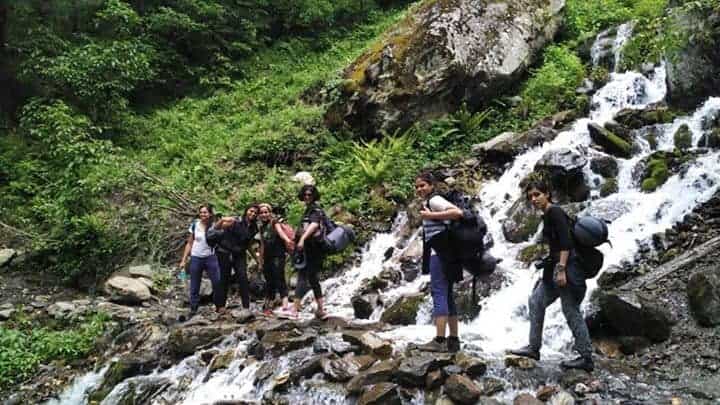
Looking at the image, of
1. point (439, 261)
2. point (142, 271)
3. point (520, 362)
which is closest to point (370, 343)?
point (439, 261)

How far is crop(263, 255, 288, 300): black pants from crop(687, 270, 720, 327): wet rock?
5.68 metres

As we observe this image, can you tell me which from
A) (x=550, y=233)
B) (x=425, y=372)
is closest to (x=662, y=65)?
(x=550, y=233)

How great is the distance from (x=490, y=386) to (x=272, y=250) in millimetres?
4249

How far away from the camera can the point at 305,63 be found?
2211 cm

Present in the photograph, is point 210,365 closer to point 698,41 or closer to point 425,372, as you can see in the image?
point 425,372

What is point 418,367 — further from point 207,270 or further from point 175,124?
point 175,124

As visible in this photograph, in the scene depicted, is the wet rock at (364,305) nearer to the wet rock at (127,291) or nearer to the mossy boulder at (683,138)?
the wet rock at (127,291)

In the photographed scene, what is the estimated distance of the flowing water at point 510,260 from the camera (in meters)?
6.81

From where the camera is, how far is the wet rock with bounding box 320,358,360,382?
20.0 ft

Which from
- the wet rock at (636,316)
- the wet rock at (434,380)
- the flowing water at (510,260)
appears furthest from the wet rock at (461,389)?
the wet rock at (636,316)

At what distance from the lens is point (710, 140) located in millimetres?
10500

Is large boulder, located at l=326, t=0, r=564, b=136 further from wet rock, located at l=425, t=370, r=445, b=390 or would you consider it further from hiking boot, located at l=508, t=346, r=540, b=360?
wet rock, located at l=425, t=370, r=445, b=390

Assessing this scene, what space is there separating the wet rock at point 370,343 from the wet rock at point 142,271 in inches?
257

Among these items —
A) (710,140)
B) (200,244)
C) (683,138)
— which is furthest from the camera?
(683,138)
